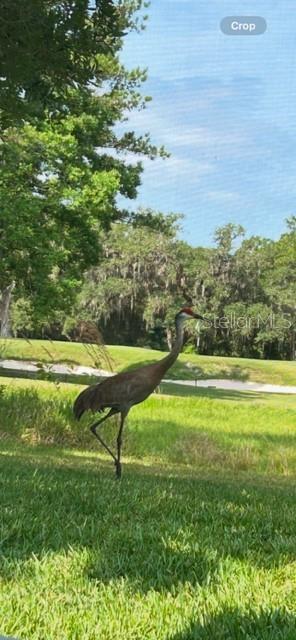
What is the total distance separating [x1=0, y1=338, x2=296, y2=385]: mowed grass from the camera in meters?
→ 21.2

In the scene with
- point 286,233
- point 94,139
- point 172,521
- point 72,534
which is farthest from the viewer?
point 286,233

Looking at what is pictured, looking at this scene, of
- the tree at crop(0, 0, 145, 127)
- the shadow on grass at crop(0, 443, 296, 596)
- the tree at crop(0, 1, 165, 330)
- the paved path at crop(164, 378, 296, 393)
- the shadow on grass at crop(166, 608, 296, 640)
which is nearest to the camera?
the shadow on grass at crop(166, 608, 296, 640)

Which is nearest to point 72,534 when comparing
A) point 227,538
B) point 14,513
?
point 14,513

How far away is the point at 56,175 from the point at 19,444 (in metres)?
10.7

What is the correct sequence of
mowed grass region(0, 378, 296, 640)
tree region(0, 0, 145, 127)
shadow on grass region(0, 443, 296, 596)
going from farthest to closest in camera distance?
Answer: tree region(0, 0, 145, 127) → shadow on grass region(0, 443, 296, 596) → mowed grass region(0, 378, 296, 640)

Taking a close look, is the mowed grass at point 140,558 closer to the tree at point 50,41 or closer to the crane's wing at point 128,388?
the crane's wing at point 128,388

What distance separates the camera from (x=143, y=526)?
3.78 meters

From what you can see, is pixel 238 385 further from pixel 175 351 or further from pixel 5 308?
pixel 175 351

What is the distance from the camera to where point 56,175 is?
18.6m

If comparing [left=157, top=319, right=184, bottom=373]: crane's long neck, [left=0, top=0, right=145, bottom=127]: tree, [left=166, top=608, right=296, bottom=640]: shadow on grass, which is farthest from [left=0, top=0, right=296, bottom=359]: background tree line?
[left=166, top=608, right=296, bottom=640]: shadow on grass

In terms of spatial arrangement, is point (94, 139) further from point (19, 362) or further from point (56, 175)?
point (19, 362)

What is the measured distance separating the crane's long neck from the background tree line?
3.00m

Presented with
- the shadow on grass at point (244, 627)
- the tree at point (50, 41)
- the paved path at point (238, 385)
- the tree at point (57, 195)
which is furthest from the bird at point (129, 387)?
the paved path at point (238, 385)

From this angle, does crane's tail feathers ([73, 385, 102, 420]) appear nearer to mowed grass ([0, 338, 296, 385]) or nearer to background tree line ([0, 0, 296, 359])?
background tree line ([0, 0, 296, 359])
